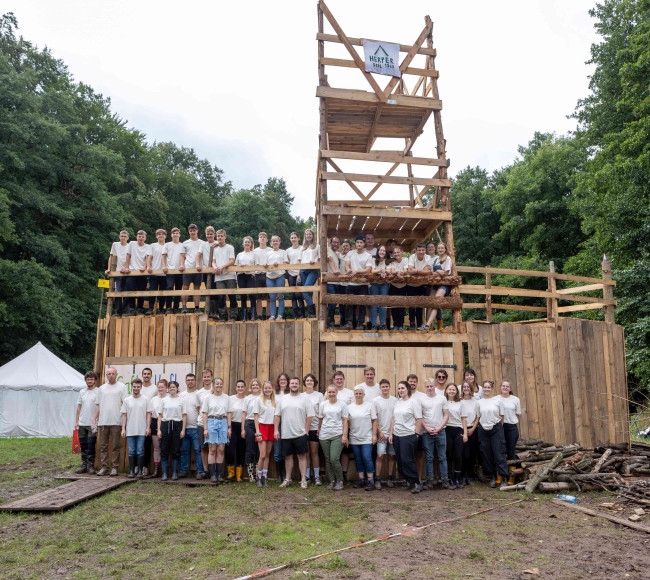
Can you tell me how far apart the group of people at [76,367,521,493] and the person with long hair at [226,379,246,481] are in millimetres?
17

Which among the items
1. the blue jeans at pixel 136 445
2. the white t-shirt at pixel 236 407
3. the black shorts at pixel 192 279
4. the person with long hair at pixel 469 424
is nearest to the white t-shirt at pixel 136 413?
the blue jeans at pixel 136 445

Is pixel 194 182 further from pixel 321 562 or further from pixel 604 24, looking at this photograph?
pixel 321 562

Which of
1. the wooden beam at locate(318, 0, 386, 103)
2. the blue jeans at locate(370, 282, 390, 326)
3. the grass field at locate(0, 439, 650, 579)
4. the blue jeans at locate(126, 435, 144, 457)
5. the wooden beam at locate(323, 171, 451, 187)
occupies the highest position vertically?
the wooden beam at locate(318, 0, 386, 103)

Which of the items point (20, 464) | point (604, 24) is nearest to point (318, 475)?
point (20, 464)

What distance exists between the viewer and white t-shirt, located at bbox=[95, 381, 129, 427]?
34.0 feet

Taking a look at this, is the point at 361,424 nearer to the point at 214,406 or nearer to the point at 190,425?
the point at 214,406

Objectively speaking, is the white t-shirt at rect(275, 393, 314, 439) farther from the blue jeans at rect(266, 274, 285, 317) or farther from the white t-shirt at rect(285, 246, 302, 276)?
the white t-shirt at rect(285, 246, 302, 276)

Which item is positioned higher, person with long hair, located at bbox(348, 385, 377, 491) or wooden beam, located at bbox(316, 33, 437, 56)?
wooden beam, located at bbox(316, 33, 437, 56)

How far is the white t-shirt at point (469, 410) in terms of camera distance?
31.1 ft

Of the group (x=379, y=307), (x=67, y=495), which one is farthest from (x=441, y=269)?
(x=67, y=495)

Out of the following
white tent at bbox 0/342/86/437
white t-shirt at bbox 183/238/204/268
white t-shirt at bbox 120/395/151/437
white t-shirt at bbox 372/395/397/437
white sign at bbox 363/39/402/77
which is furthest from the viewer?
white tent at bbox 0/342/86/437

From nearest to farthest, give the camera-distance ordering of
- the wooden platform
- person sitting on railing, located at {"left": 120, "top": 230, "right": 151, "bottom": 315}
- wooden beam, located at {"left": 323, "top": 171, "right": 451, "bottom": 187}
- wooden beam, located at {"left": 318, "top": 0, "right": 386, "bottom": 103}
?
1. the wooden platform
2. person sitting on railing, located at {"left": 120, "top": 230, "right": 151, "bottom": 315}
3. wooden beam, located at {"left": 323, "top": 171, "right": 451, "bottom": 187}
4. wooden beam, located at {"left": 318, "top": 0, "right": 386, "bottom": 103}

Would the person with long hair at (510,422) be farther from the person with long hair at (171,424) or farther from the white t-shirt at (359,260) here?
the person with long hair at (171,424)

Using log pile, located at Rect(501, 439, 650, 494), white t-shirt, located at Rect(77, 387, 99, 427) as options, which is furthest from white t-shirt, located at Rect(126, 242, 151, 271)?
log pile, located at Rect(501, 439, 650, 494)
